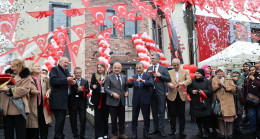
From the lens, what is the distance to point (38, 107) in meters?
4.27

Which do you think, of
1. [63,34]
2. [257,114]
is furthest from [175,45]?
[257,114]

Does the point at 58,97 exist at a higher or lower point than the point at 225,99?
higher

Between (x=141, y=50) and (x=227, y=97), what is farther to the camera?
(x=141, y=50)

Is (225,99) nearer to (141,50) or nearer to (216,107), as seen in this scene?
(216,107)

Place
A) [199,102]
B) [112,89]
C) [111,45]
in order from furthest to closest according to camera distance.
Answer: [111,45]
[199,102]
[112,89]

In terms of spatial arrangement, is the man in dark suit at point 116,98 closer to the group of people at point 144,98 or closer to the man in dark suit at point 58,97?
the group of people at point 144,98

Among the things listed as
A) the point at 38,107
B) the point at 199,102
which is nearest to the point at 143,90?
the point at 199,102

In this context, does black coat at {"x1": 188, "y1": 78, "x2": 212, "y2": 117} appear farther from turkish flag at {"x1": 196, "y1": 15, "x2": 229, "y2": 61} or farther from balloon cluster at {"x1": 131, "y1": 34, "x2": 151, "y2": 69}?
turkish flag at {"x1": 196, "y1": 15, "x2": 229, "y2": 61}

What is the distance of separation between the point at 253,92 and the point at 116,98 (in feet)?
11.2

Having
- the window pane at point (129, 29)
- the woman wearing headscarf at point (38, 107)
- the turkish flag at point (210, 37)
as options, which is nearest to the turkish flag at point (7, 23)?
the woman wearing headscarf at point (38, 107)

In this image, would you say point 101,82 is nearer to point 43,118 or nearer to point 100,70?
point 100,70

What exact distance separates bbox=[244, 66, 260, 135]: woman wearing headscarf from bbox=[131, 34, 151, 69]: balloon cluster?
5207 mm

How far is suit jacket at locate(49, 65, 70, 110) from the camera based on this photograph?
4.32m

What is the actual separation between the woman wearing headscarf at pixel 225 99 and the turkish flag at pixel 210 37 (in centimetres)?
738
